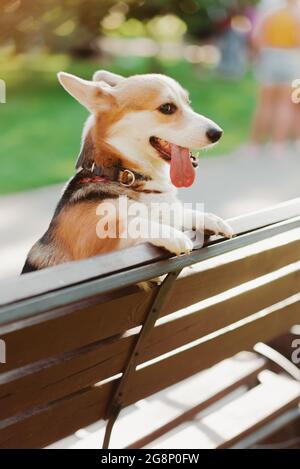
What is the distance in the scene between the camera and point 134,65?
36.0 feet

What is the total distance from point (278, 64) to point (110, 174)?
4228 millimetres

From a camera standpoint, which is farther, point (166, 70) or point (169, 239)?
point (166, 70)

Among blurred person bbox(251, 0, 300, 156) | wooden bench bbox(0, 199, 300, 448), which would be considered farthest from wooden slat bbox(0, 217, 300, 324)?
blurred person bbox(251, 0, 300, 156)

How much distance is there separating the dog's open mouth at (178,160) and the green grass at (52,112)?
2763mm

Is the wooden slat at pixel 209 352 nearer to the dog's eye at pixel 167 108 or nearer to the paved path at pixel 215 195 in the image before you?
the dog's eye at pixel 167 108

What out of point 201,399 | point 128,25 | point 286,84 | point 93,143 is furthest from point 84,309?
point 128,25

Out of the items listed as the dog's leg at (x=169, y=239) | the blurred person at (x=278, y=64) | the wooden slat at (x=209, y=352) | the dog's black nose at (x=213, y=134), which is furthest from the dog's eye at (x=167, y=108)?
the blurred person at (x=278, y=64)

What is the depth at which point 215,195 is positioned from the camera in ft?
18.3

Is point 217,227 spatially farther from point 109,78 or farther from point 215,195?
point 215,195

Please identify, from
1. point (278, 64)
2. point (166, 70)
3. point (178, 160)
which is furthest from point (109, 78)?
point (166, 70)

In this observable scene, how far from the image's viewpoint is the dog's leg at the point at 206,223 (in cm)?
161

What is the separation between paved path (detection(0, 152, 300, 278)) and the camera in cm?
440

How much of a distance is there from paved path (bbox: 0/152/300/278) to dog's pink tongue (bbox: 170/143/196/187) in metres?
2.19

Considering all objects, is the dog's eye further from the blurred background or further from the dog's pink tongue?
the blurred background
